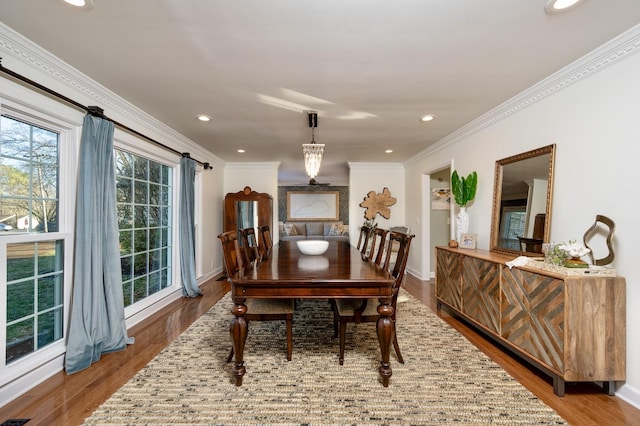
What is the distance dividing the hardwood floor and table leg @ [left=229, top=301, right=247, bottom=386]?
79 cm

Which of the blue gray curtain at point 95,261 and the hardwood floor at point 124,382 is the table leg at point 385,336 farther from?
the blue gray curtain at point 95,261

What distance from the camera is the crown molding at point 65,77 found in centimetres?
174

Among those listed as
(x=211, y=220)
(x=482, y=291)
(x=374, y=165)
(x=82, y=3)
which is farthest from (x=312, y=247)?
(x=374, y=165)

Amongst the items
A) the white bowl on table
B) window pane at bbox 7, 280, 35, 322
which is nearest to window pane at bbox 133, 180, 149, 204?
window pane at bbox 7, 280, 35, 322

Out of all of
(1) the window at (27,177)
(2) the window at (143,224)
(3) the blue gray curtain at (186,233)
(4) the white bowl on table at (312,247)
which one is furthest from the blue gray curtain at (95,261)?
(4) the white bowl on table at (312,247)

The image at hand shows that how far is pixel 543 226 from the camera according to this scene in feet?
7.88

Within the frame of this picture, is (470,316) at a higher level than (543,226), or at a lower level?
lower

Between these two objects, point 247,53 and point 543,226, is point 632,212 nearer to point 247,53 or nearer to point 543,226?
point 543,226

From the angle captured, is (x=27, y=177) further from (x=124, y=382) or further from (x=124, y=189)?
(x=124, y=382)

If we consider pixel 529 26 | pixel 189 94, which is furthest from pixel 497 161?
pixel 189 94

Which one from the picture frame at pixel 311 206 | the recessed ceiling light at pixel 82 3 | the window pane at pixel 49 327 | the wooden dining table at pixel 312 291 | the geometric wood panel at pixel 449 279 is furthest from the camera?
the picture frame at pixel 311 206

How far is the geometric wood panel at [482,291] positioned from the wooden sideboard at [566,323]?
0.31ft

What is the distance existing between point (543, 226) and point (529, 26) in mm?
1540

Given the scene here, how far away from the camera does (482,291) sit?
8.33ft
